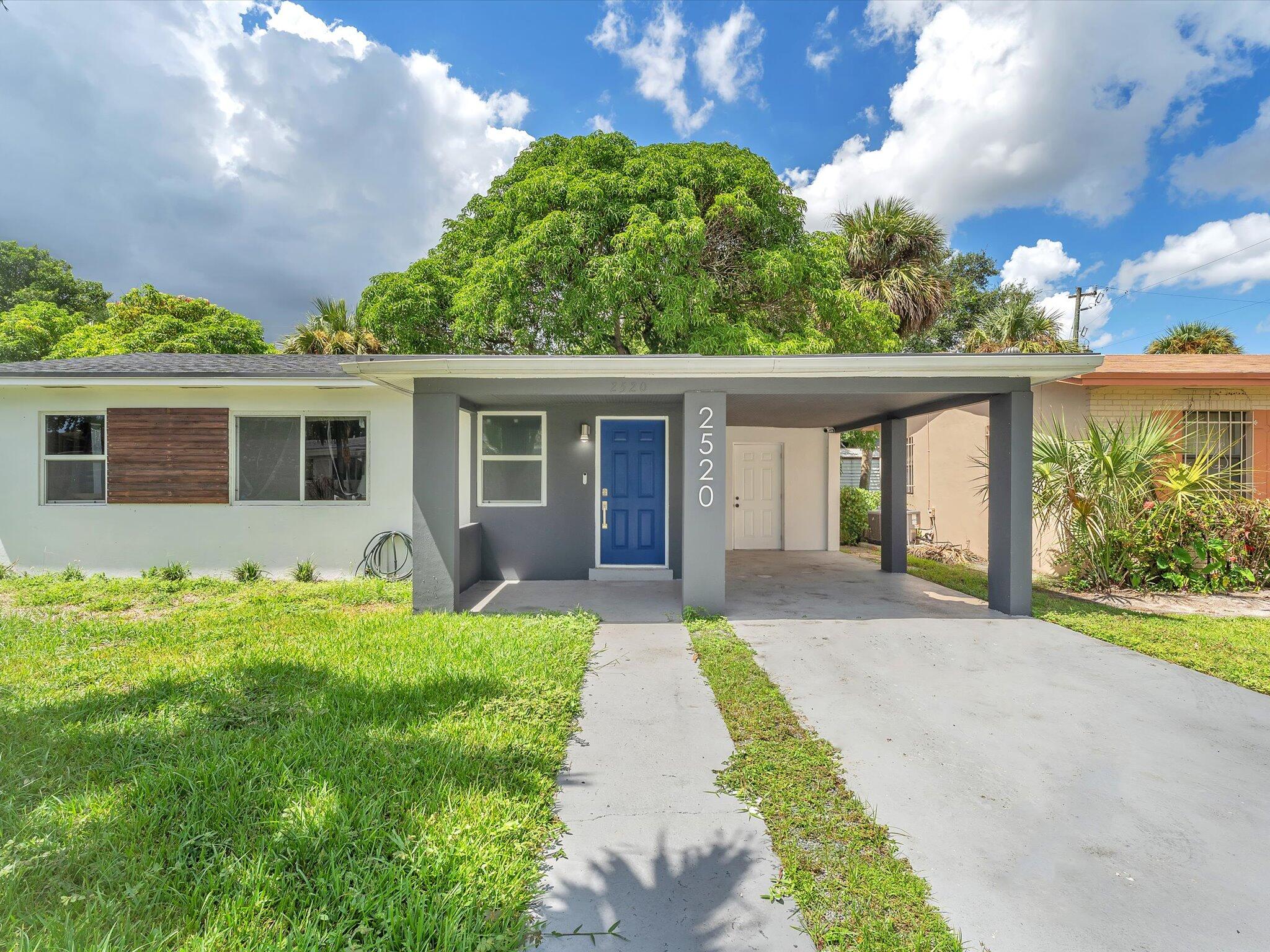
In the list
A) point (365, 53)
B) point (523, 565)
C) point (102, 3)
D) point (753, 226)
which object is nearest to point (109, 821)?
point (523, 565)

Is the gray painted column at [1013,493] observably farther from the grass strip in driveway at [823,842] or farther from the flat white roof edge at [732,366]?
the grass strip in driveway at [823,842]

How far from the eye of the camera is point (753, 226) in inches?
483

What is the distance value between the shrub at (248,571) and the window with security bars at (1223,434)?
1441 centimetres

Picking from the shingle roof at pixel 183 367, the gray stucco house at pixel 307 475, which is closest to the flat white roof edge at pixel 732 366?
the gray stucco house at pixel 307 475

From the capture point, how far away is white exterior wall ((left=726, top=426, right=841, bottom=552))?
36.7ft

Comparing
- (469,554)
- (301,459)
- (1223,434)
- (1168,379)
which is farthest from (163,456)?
(1223,434)

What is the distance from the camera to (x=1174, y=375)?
828cm

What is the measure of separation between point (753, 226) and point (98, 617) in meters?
12.7

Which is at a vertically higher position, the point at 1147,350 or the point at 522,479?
the point at 1147,350

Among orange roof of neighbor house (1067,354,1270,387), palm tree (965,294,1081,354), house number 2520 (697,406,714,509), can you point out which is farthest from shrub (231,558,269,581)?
palm tree (965,294,1081,354)

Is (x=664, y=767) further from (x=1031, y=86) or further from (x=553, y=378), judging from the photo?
(x=1031, y=86)

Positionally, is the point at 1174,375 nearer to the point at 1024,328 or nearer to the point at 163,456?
the point at 1024,328

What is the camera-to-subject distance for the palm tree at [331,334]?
17078mm

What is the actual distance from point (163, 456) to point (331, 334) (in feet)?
35.8
